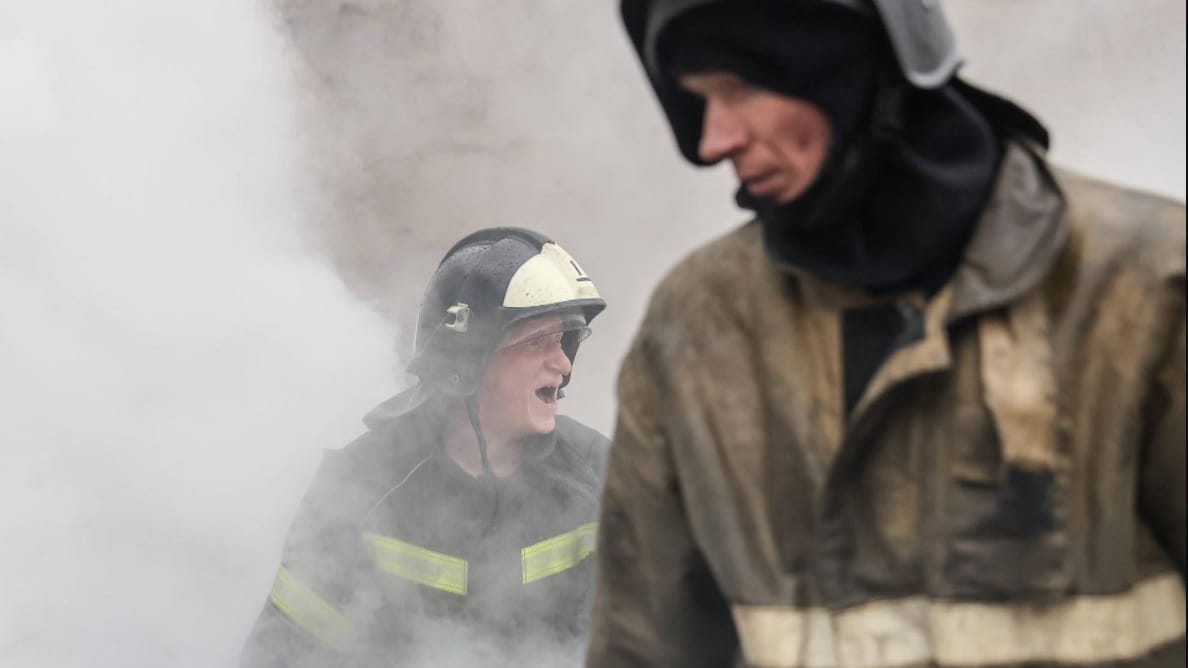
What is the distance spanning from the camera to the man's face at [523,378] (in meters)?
5.12

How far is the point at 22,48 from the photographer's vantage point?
25.4 feet

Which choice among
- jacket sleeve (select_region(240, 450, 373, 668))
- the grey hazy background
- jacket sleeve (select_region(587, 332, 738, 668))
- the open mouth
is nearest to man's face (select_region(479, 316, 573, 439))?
the open mouth

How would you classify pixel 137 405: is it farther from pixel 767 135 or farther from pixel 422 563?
pixel 767 135

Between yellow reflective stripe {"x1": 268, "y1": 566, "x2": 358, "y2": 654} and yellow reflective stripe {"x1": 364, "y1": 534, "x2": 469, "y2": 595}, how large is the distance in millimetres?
231

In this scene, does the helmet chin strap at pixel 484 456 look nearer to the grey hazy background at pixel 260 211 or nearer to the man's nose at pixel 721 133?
the grey hazy background at pixel 260 211

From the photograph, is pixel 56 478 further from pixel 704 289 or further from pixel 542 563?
pixel 704 289

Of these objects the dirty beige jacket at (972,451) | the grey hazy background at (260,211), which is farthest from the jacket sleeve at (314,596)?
the dirty beige jacket at (972,451)

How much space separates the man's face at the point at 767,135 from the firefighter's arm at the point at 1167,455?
459 millimetres

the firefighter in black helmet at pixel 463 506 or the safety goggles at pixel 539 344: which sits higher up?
the safety goggles at pixel 539 344

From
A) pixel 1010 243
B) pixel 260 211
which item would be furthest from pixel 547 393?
pixel 260 211

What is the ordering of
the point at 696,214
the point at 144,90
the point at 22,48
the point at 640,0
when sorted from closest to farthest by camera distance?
the point at 640,0, the point at 22,48, the point at 144,90, the point at 696,214

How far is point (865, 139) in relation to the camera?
6.03 ft

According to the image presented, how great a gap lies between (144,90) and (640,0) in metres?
7.38

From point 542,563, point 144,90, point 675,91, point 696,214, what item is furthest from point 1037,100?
point 675,91
